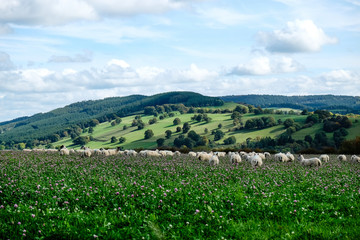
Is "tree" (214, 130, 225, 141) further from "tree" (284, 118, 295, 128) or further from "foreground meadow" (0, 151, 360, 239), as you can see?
"foreground meadow" (0, 151, 360, 239)

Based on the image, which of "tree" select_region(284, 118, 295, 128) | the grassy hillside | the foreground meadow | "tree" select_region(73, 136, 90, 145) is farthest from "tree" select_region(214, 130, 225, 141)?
the foreground meadow

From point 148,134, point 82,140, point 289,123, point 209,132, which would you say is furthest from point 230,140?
point 82,140

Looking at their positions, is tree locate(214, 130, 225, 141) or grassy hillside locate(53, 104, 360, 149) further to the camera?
tree locate(214, 130, 225, 141)

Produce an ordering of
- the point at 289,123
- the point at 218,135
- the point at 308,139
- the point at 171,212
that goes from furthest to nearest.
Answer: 1. the point at 218,135
2. the point at 289,123
3. the point at 308,139
4. the point at 171,212

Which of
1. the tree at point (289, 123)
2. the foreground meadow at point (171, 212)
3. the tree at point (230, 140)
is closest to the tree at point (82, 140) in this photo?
the tree at point (230, 140)

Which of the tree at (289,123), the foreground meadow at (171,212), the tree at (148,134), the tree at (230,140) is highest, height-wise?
the foreground meadow at (171,212)

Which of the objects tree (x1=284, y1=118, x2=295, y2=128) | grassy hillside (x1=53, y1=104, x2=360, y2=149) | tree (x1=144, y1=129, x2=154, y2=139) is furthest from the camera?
tree (x1=144, y1=129, x2=154, y2=139)

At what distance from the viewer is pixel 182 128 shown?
158625mm

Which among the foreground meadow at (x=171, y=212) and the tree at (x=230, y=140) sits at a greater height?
the foreground meadow at (x=171, y=212)

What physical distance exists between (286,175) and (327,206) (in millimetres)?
9634

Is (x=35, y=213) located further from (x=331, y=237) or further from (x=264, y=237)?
(x=331, y=237)

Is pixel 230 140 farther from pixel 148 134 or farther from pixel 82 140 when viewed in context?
pixel 82 140

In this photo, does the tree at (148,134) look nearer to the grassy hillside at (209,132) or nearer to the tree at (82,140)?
the grassy hillside at (209,132)

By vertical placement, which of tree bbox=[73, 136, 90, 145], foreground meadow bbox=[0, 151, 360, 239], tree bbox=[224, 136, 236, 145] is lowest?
tree bbox=[73, 136, 90, 145]
